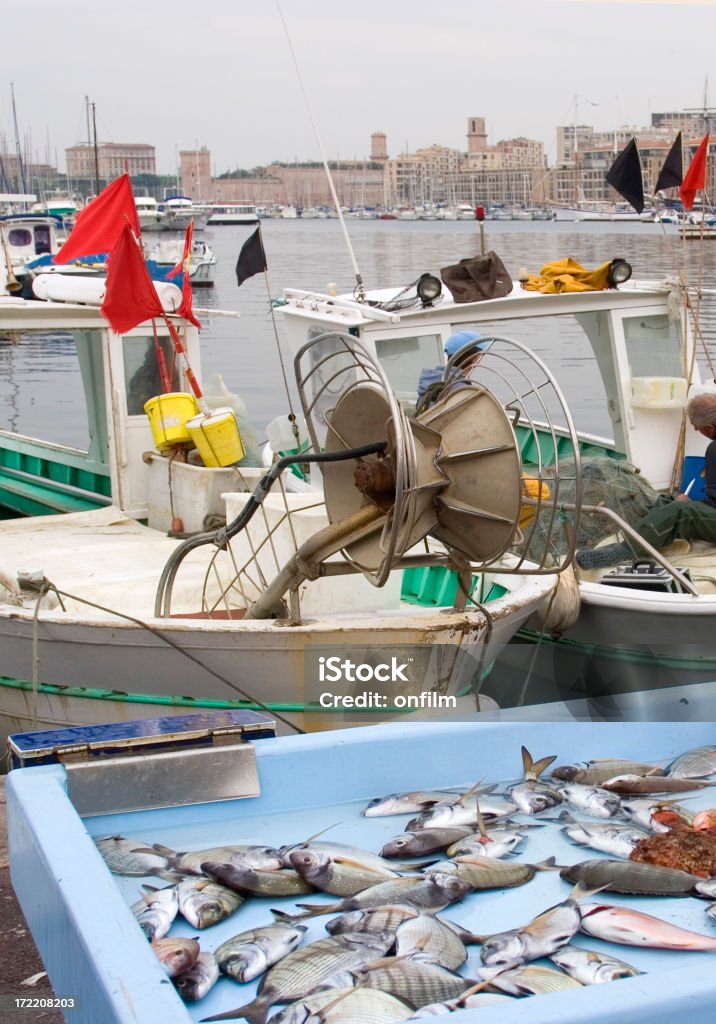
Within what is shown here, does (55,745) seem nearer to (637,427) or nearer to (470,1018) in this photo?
(470,1018)

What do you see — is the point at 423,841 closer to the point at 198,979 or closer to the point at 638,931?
the point at 638,931

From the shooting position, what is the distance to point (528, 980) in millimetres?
2459

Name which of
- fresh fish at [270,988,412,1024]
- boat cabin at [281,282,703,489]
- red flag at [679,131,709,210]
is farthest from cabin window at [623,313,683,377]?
fresh fish at [270,988,412,1024]

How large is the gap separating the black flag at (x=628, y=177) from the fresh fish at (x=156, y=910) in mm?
7984

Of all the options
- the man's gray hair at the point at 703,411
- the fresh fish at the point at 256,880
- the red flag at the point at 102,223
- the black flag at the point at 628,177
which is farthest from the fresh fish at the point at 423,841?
the black flag at the point at 628,177

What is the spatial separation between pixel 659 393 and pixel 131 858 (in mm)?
6656

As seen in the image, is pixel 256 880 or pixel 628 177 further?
pixel 628 177

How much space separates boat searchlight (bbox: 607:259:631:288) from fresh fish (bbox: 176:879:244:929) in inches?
266

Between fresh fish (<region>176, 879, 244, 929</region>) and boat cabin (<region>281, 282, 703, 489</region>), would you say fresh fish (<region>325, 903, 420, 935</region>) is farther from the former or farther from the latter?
boat cabin (<region>281, 282, 703, 489</region>)

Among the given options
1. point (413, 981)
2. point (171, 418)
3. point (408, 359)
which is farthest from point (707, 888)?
point (171, 418)

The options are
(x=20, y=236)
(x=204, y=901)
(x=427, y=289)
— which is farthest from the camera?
(x=20, y=236)

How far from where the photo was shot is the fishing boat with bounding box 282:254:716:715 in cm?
682

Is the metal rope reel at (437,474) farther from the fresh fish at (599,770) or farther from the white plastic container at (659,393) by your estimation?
the white plastic container at (659,393)

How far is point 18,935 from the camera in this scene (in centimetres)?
363
